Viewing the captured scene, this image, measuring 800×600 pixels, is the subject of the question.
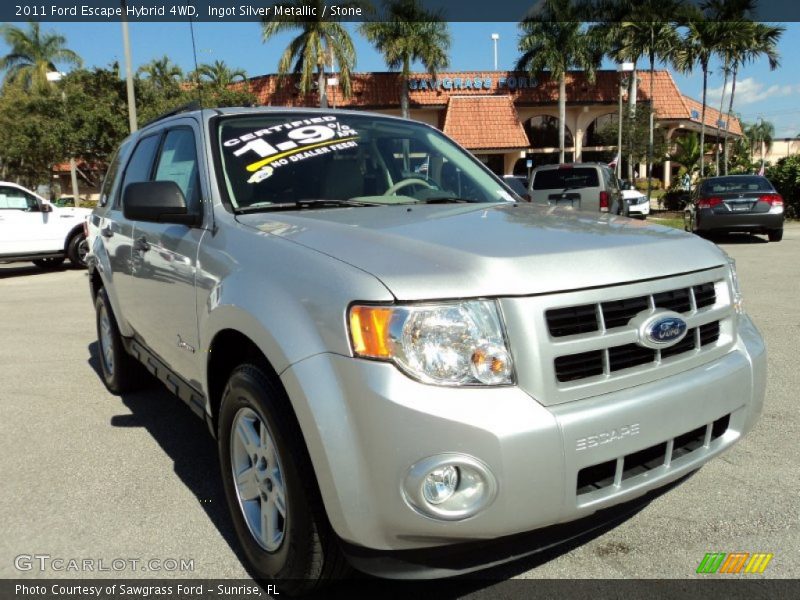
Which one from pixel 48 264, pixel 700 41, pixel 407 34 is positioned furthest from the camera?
pixel 407 34

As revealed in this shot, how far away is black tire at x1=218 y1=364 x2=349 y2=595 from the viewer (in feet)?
7.09

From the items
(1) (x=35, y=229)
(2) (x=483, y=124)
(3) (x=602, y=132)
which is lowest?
(1) (x=35, y=229)

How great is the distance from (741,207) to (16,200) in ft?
48.9

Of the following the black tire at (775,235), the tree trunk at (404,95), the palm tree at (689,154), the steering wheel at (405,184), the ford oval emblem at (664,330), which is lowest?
the black tire at (775,235)

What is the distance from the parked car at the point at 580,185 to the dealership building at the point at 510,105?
22506 mm

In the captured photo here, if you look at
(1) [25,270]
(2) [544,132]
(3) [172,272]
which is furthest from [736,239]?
(2) [544,132]

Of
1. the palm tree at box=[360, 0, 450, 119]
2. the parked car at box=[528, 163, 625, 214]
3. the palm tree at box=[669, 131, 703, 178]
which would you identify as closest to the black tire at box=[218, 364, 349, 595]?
the parked car at box=[528, 163, 625, 214]

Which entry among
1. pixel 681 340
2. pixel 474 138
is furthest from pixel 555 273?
pixel 474 138

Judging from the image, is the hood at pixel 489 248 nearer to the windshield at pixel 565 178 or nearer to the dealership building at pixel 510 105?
the windshield at pixel 565 178

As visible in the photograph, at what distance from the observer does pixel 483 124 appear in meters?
38.2

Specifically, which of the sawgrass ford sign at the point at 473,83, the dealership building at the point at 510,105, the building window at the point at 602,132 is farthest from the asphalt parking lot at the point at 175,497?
the sawgrass ford sign at the point at 473,83

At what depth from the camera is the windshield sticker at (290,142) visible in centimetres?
328

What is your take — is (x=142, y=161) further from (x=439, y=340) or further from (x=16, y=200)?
(x=16, y=200)

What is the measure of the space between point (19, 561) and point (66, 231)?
12304mm
